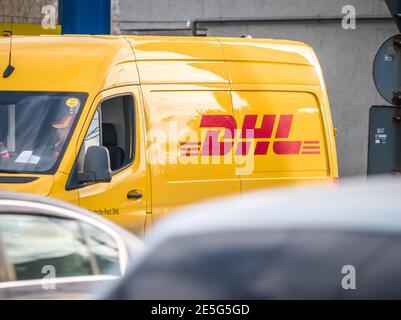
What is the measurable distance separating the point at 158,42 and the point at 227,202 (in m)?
6.25

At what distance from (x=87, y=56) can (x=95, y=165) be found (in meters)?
1.06

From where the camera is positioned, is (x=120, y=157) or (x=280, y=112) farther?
(x=280, y=112)

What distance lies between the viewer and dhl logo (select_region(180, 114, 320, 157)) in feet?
28.9

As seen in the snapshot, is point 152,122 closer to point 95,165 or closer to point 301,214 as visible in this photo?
point 95,165

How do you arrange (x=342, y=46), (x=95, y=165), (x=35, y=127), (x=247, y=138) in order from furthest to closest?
(x=342, y=46)
(x=247, y=138)
(x=35, y=127)
(x=95, y=165)

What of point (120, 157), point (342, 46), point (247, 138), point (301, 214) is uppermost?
point (301, 214)

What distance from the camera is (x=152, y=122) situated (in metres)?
8.62

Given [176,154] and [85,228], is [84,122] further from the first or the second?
[85,228]

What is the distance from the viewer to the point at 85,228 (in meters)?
4.38

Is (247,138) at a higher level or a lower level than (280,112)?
lower

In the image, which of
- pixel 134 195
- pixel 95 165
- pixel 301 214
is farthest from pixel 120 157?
pixel 301 214

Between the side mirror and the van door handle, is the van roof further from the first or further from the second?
the van door handle

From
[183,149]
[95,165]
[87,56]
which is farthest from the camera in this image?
[183,149]

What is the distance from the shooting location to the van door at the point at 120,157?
8273 mm
